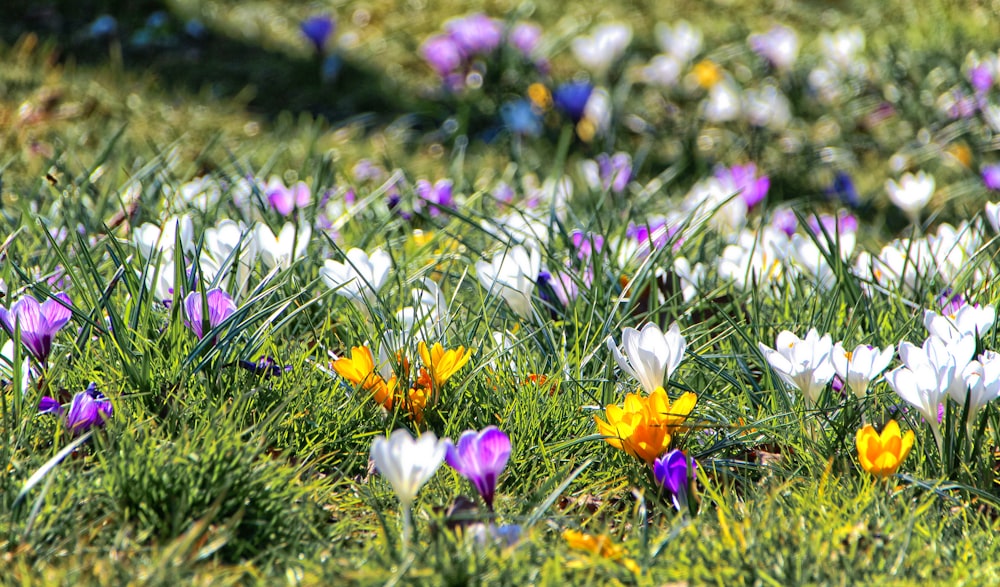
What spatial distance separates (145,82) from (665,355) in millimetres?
3812

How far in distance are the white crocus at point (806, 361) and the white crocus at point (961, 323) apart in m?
0.20

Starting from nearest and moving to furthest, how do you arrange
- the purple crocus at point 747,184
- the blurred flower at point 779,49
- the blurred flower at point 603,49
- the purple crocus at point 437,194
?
the purple crocus at point 437,194 → the purple crocus at point 747,184 → the blurred flower at point 779,49 → the blurred flower at point 603,49

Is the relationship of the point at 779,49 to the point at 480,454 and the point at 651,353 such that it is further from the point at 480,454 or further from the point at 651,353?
the point at 480,454

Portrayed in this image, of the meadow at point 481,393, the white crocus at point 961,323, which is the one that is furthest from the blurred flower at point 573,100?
the white crocus at point 961,323

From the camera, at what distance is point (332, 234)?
254 centimetres

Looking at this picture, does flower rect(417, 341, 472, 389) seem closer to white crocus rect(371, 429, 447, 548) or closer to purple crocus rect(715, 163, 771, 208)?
white crocus rect(371, 429, 447, 548)

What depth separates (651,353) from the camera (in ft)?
5.26

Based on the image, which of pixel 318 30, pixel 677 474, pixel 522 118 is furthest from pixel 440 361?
pixel 318 30

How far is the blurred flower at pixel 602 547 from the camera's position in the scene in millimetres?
1322

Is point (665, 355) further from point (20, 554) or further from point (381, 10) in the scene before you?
point (381, 10)

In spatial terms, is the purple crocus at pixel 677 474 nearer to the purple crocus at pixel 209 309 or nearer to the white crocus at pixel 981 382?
the white crocus at pixel 981 382

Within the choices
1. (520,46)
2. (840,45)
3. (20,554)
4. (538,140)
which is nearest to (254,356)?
(20,554)

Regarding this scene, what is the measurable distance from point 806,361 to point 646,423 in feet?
0.97

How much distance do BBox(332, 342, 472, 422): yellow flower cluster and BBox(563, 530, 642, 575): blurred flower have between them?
405 millimetres
